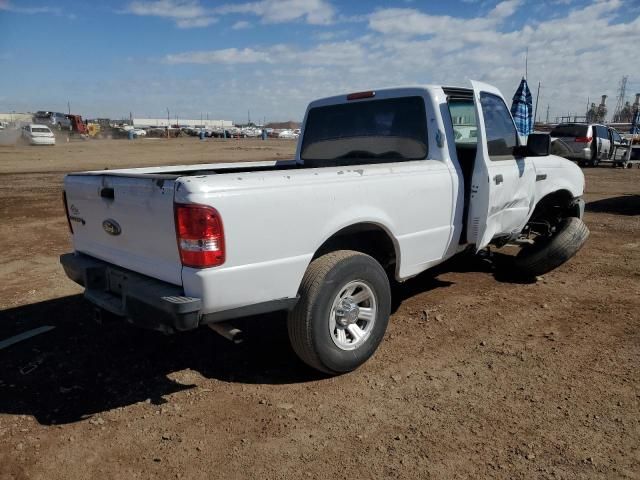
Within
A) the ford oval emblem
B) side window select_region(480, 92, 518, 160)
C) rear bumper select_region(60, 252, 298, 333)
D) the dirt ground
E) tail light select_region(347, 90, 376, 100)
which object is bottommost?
the dirt ground

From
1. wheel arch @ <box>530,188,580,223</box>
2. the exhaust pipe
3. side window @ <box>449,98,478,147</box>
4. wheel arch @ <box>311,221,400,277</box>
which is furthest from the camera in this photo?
wheel arch @ <box>530,188,580,223</box>

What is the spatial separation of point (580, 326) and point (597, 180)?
1352cm

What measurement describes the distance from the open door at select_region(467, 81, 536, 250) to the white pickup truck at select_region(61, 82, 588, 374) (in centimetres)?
2

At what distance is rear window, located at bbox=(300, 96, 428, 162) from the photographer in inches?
171

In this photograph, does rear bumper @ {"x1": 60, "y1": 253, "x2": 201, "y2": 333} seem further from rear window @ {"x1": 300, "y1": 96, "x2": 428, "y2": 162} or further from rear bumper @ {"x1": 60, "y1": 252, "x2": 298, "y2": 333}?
rear window @ {"x1": 300, "y1": 96, "x2": 428, "y2": 162}

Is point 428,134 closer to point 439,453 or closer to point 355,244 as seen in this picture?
point 355,244

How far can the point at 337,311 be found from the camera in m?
3.46

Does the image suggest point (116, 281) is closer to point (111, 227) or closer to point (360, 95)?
point (111, 227)

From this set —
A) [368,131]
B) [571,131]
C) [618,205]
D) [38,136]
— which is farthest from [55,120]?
[368,131]

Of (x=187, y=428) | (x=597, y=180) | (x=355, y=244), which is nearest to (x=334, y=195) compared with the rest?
(x=355, y=244)

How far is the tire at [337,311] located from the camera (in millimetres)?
3178

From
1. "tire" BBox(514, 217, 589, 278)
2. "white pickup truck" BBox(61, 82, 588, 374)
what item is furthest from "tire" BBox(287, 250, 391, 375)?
"tire" BBox(514, 217, 589, 278)

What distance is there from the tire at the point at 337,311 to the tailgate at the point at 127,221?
83cm

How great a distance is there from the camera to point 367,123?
4.66 m
